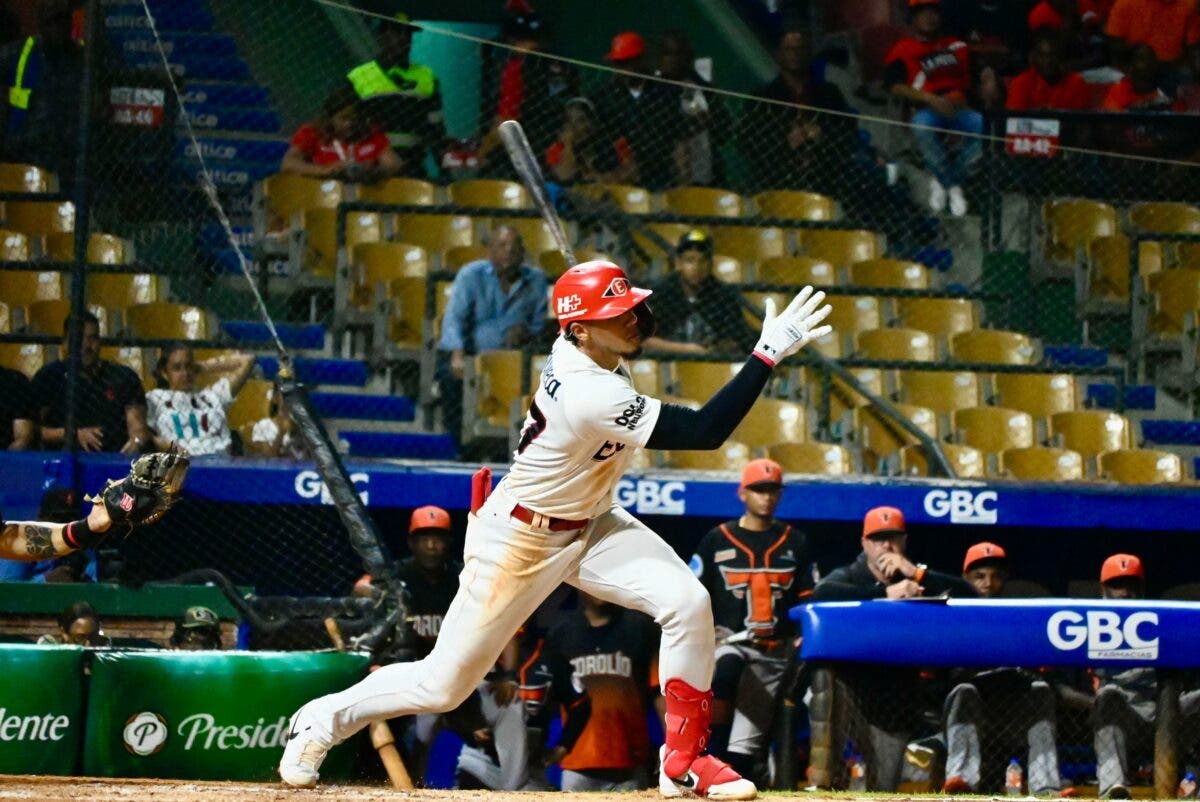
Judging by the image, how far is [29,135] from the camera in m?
10.1

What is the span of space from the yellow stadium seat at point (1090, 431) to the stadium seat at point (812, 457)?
136 cm

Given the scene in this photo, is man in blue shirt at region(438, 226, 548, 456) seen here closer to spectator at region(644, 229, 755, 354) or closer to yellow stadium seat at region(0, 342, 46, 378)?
spectator at region(644, 229, 755, 354)

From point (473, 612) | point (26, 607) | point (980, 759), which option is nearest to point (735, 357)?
point (980, 759)

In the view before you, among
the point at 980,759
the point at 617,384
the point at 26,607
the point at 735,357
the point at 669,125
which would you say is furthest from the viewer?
the point at 669,125

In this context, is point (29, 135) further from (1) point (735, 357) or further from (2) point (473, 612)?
(2) point (473, 612)

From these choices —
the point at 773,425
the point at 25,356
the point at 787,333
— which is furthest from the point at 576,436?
the point at 773,425

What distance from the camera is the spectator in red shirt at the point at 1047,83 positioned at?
40.1ft

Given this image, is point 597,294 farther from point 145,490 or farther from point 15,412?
point 15,412

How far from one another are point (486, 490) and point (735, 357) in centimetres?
398

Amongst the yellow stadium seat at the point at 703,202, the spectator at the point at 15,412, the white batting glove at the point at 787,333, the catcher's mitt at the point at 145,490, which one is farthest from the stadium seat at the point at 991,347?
the catcher's mitt at the point at 145,490

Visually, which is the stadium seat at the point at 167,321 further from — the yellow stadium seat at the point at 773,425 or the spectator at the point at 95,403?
the yellow stadium seat at the point at 773,425

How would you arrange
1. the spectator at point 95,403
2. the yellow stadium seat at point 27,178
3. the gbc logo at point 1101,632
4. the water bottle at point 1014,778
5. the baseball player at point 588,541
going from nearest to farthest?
the baseball player at point 588,541 → the gbc logo at point 1101,632 → the water bottle at point 1014,778 → the spectator at point 95,403 → the yellow stadium seat at point 27,178

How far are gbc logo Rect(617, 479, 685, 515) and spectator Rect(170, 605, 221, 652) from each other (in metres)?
2.01

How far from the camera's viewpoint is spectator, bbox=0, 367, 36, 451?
8.59 metres
